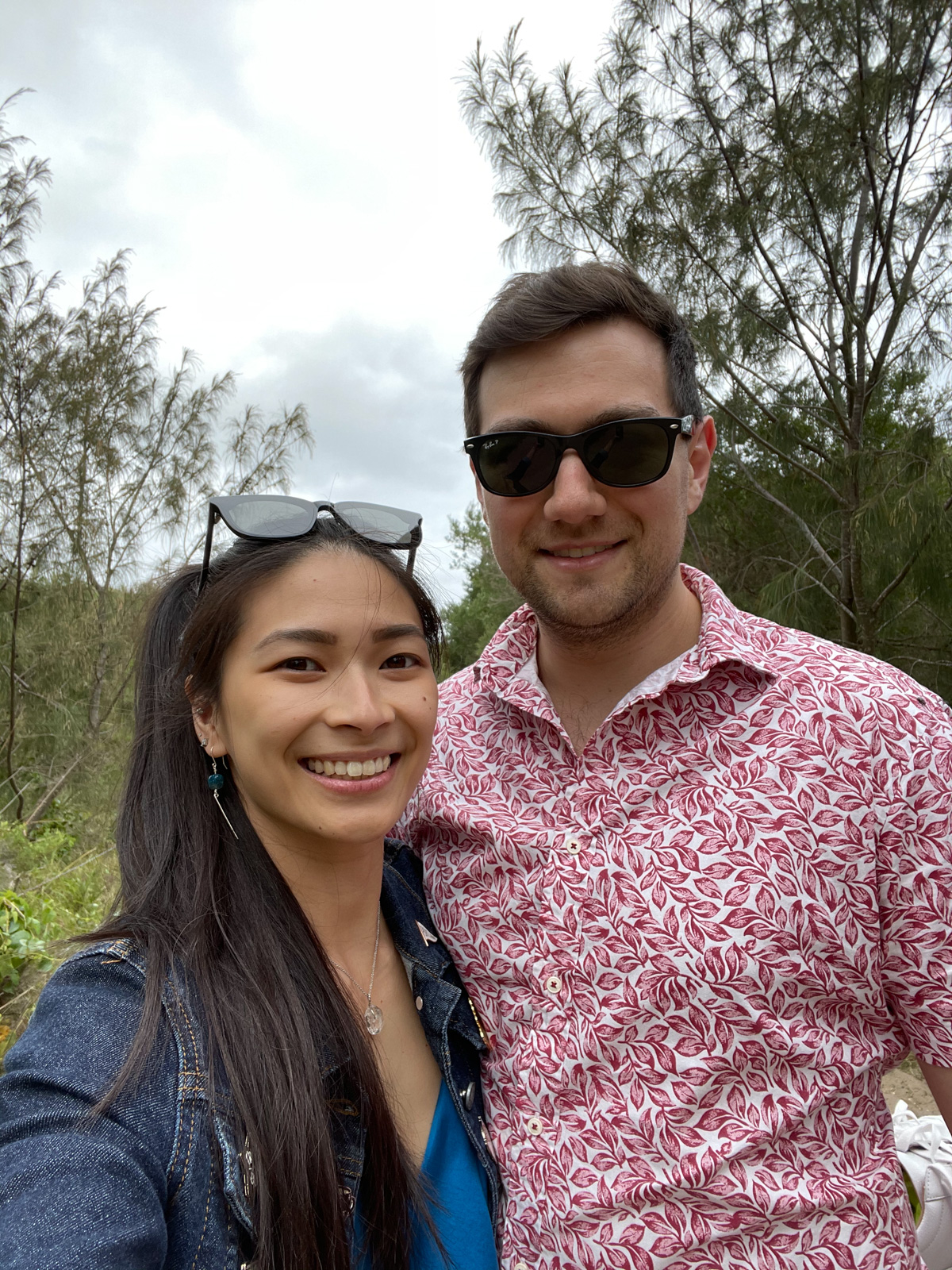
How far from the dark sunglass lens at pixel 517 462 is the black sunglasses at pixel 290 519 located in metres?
0.23

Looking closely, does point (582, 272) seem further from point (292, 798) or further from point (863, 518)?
point (863, 518)

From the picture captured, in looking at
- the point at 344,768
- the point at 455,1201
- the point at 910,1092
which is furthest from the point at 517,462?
the point at 910,1092

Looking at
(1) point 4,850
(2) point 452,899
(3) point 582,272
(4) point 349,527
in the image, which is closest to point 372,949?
(2) point 452,899

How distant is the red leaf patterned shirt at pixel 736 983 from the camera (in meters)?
1.30

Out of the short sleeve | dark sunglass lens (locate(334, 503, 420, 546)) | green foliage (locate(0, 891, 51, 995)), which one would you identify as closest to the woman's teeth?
dark sunglass lens (locate(334, 503, 420, 546))

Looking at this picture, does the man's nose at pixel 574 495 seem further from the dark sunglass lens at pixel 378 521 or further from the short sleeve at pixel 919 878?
the short sleeve at pixel 919 878

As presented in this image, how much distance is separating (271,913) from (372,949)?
0.28 metres

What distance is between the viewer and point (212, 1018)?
1.14 m

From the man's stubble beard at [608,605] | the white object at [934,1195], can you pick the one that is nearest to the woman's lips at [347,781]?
the man's stubble beard at [608,605]

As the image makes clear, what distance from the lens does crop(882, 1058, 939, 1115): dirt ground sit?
3494 mm

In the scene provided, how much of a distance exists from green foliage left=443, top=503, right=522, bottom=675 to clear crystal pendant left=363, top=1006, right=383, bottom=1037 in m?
6.40

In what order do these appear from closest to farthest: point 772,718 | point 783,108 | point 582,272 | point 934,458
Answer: point 772,718, point 582,272, point 934,458, point 783,108

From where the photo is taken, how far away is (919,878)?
52.7 inches

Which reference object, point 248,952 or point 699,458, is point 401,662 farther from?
point 699,458
